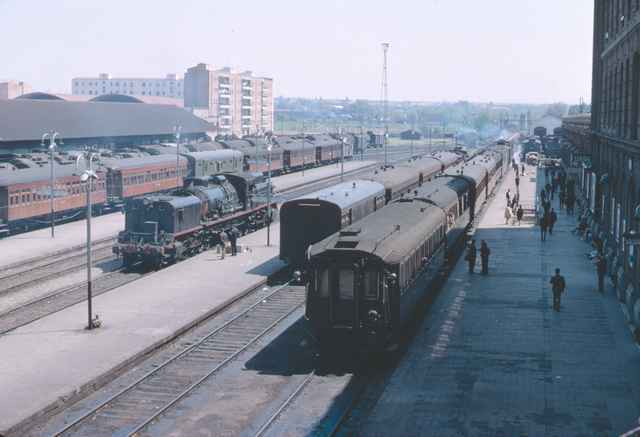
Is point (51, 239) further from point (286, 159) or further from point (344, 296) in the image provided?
point (286, 159)

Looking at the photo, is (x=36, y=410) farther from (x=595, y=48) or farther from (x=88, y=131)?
(x=88, y=131)

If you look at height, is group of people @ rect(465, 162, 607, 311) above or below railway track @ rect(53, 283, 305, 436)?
above

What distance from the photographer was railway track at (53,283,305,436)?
58.7ft

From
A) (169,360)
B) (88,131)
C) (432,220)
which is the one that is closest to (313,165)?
(88,131)

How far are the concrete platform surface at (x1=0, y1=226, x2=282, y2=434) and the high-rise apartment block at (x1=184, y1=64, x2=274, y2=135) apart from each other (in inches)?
5092

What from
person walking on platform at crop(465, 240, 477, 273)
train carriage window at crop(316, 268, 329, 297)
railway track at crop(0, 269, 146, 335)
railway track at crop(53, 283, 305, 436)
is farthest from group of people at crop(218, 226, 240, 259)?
train carriage window at crop(316, 268, 329, 297)

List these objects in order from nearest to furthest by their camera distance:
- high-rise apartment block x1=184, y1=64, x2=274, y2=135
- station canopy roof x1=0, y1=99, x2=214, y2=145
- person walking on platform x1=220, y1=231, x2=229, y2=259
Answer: person walking on platform x1=220, y1=231, x2=229, y2=259
station canopy roof x1=0, y1=99, x2=214, y2=145
high-rise apartment block x1=184, y1=64, x2=274, y2=135

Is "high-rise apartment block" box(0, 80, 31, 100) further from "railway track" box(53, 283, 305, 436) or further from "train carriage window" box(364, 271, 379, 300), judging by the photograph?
"train carriage window" box(364, 271, 379, 300)

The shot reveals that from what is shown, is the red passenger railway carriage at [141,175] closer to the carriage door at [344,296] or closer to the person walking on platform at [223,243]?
the person walking on platform at [223,243]

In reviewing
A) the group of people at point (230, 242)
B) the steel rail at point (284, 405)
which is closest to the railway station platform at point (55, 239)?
the group of people at point (230, 242)

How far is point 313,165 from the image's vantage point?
9850 centimetres

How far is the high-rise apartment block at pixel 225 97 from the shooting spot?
17238 centimetres

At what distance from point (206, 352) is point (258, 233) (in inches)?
943

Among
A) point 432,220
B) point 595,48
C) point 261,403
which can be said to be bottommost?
point 261,403
